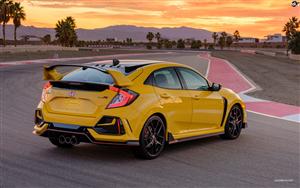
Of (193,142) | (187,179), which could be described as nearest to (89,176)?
(187,179)

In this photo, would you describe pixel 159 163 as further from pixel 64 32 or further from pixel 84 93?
pixel 64 32

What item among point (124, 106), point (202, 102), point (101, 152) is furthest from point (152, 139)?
point (202, 102)

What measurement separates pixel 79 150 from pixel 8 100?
23.8 ft

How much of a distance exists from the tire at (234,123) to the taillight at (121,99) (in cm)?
286

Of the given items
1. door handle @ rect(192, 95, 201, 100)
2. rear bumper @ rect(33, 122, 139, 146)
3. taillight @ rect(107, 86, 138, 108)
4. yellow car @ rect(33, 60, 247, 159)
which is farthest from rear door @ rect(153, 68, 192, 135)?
rear bumper @ rect(33, 122, 139, 146)

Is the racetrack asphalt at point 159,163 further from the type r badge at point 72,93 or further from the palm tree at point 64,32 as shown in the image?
the palm tree at point 64,32

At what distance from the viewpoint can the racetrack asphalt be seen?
6.75 meters

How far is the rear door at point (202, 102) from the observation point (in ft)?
30.0

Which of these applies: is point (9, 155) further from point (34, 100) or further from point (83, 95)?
point (34, 100)

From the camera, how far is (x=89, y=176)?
6.90 metres

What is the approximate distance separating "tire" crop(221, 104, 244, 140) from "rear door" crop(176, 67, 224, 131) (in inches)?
12.6

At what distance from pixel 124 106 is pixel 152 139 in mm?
740

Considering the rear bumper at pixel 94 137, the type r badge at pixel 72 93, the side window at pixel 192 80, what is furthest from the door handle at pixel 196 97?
the type r badge at pixel 72 93

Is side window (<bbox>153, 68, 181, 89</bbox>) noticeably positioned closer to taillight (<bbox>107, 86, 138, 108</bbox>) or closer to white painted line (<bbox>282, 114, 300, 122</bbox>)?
taillight (<bbox>107, 86, 138, 108</bbox>)
